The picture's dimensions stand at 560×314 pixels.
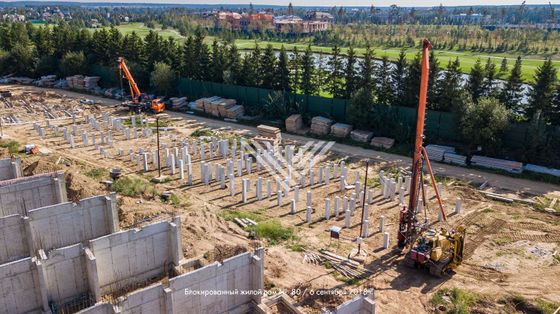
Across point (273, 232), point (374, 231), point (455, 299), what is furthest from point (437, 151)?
point (455, 299)

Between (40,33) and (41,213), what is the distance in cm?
4197

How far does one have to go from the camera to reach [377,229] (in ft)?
58.8

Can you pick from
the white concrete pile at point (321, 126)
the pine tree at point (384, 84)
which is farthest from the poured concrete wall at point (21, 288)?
the pine tree at point (384, 84)

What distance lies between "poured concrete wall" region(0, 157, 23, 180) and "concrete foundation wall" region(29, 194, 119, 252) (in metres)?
5.22

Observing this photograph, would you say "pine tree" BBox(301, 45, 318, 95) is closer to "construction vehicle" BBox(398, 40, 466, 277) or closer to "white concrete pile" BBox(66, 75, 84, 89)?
"construction vehicle" BBox(398, 40, 466, 277)

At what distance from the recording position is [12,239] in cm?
1467

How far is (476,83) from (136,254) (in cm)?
2175

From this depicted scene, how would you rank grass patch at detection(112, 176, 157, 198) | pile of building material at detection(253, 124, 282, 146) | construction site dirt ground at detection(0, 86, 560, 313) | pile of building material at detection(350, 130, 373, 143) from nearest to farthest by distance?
construction site dirt ground at detection(0, 86, 560, 313) → grass patch at detection(112, 176, 157, 198) → pile of building material at detection(253, 124, 282, 146) → pile of building material at detection(350, 130, 373, 143)

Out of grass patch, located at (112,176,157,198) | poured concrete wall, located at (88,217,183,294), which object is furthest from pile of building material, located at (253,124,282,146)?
poured concrete wall, located at (88,217,183,294)

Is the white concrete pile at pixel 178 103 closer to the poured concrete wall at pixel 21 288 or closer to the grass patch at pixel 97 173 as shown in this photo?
the grass patch at pixel 97 173

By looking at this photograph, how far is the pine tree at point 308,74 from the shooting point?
108 feet

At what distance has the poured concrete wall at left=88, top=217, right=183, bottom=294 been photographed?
1344 centimetres

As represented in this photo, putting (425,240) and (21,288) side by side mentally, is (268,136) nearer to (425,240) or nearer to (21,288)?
(425,240)

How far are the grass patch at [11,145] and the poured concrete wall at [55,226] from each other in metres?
13.1
